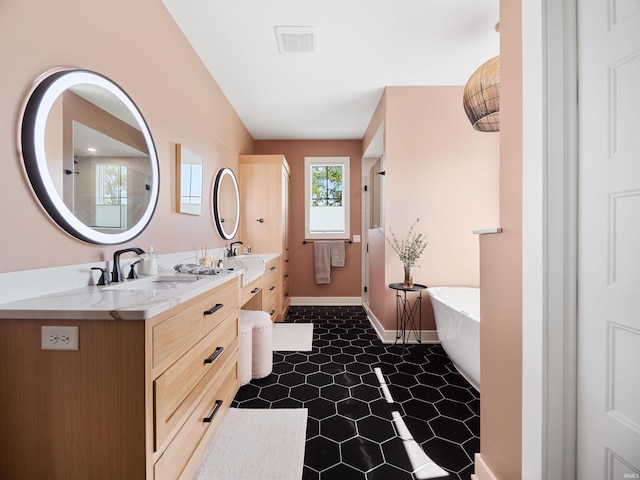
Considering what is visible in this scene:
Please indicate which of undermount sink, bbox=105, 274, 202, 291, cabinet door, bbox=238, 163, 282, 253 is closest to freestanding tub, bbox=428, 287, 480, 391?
undermount sink, bbox=105, 274, 202, 291

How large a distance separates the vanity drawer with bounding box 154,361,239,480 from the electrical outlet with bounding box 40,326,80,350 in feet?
1.46

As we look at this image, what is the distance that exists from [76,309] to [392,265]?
8.30 feet

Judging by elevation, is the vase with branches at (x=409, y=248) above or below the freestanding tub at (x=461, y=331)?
above

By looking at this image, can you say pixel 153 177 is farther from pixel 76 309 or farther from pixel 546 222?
pixel 546 222

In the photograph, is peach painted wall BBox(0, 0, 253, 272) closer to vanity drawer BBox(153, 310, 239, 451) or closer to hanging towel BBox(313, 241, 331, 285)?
vanity drawer BBox(153, 310, 239, 451)

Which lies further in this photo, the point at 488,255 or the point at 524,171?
the point at 488,255

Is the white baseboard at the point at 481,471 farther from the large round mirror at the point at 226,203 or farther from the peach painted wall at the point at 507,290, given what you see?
the large round mirror at the point at 226,203

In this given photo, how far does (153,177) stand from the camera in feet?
5.64

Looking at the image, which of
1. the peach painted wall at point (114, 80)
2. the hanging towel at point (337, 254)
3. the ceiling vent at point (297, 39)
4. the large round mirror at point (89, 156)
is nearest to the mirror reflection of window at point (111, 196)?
the large round mirror at point (89, 156)

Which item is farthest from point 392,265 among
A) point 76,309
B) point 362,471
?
point 76,309

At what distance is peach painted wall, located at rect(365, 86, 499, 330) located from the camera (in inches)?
113

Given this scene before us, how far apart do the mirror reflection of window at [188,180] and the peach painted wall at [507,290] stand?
193 cm

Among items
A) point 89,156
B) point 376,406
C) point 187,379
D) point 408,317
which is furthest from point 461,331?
point 89,156

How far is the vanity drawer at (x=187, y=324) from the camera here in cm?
88
